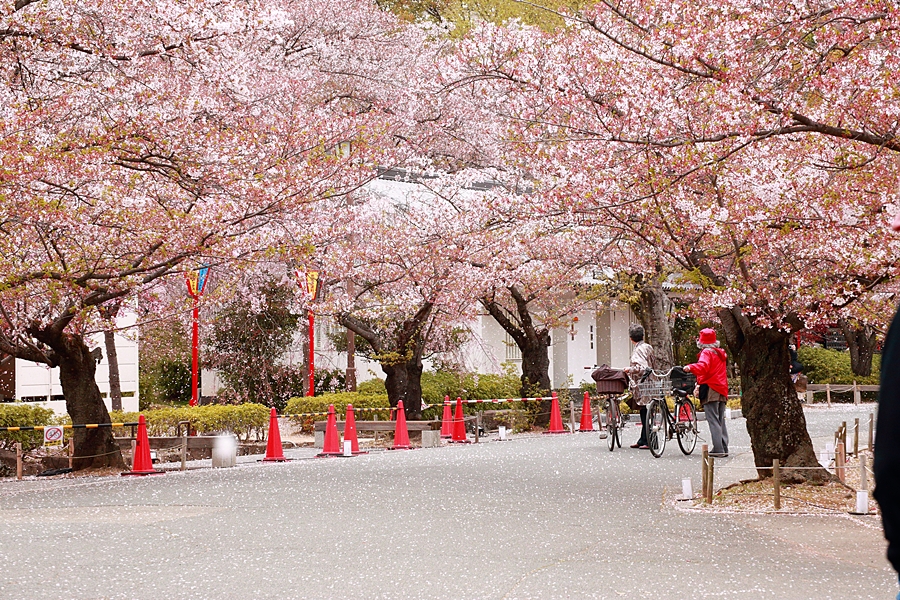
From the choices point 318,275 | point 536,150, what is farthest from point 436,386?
point 536,150

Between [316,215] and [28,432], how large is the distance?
8.04 metres

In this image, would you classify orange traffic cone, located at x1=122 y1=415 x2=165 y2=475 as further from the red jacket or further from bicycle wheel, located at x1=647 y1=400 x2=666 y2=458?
the red jacket

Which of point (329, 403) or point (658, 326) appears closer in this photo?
point (329, 403)

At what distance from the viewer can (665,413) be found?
58.9ft

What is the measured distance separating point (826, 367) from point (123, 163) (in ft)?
102

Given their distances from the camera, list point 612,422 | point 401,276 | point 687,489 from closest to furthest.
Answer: point 687,489 < point 612,422 < point 401,276

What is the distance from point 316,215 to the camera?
24.9 m

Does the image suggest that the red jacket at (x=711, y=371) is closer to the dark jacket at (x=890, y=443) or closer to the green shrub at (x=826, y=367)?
the dark jacket at (x=890, y=443)

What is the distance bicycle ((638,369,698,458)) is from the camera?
17656 mm

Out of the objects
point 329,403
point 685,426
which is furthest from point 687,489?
point 329,403

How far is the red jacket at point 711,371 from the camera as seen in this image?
16406 millimetres

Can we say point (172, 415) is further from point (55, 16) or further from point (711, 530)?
point (711, 530)

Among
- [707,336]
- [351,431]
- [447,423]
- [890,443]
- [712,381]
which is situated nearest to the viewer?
[890,443]

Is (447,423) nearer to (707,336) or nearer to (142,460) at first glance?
(142,460)
